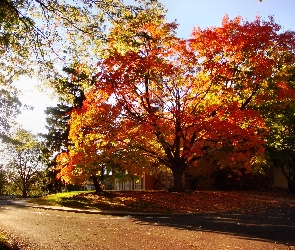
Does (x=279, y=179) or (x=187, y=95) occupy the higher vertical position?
(x=187, y=95)

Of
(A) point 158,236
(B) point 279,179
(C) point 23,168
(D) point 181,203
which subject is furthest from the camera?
(C) point 23,168

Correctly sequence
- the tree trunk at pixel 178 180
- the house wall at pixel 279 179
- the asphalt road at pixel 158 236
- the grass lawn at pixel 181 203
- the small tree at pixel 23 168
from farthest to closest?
1. the small tree at pixel 23 168
2. the house wall at pixel 279 179
3. the tree trunk at pixel 178 180
4. the grass lawn at pixel 181 203
5. the asphalt road at pixel 158 236

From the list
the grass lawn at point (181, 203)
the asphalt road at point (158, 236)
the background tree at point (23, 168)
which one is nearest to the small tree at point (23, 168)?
the background tree at point (23, 168)

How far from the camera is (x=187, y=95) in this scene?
21922 millimetres

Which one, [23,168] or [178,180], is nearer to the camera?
[178,180]

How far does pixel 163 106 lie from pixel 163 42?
388 cm

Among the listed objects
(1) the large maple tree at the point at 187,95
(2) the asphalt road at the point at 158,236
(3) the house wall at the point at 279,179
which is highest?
(1) the large maple tree at the point at 187,95

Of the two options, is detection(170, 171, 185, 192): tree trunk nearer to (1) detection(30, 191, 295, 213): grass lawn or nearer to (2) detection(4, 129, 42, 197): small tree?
(1) detection(30, 191, 295, 213): grass lawn

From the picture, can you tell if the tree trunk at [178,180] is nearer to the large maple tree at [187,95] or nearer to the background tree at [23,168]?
the large maple tree at [187,95]

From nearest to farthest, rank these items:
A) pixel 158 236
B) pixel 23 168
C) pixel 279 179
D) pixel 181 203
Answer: pixel 158 236 < pixel 181 203 < pixel 279 179 < pixel 23 168

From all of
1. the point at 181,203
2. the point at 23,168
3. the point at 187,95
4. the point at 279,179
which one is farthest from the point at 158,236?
the point at 23,168

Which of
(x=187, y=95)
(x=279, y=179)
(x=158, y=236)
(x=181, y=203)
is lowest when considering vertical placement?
(x=158, y=236)

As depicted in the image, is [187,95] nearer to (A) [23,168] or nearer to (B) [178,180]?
(B) [178,180]

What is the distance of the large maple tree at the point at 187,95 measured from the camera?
20.3m
